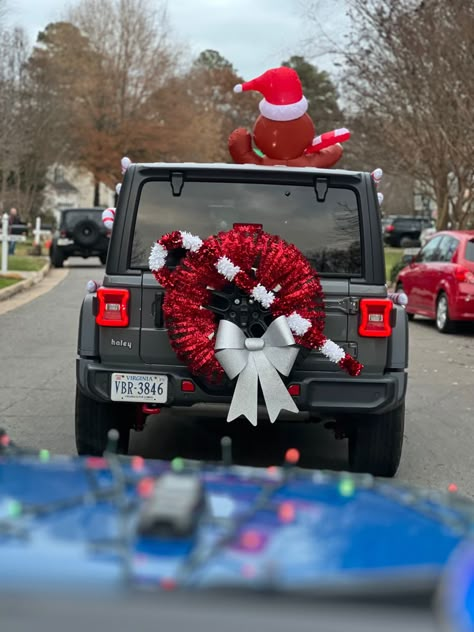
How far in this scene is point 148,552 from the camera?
6.23 ft

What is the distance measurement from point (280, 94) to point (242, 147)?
1.91 feet

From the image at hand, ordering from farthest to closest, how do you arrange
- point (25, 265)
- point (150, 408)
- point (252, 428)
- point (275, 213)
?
point (25, 265)
point (252, 428)
point (150, 408)
point (275, 213)

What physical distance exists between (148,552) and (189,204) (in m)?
4.65

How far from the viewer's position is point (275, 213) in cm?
638

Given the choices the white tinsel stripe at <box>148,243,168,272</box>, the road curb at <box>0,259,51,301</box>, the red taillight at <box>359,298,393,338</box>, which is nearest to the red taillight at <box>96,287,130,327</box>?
the white tinsel stripe at <box>148,243,168,272</box>

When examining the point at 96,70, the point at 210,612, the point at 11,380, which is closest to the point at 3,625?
the point at 210,612

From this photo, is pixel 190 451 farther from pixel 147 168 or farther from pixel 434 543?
pixel 434 543

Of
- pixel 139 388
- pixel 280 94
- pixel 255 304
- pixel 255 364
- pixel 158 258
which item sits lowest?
pixel 139 388

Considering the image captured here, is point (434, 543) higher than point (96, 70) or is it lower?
lower

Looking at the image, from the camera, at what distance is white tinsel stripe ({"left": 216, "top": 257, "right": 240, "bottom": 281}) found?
233 inches

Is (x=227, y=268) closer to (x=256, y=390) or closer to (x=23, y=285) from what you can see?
(x=256, y=390)

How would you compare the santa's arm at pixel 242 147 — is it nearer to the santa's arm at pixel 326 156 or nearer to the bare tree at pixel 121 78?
the santa's arm at pixel 326 156

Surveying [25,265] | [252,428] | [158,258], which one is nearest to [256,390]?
[158,258]

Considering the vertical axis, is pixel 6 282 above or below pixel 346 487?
below
